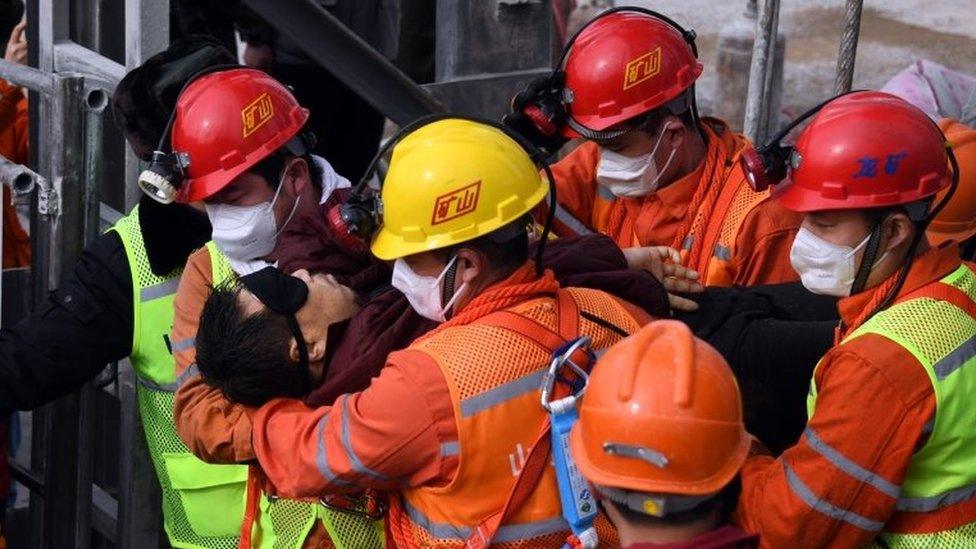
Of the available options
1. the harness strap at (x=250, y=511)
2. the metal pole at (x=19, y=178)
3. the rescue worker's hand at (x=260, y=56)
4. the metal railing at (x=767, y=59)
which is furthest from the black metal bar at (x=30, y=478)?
the metal railing at (x=767, y=59)

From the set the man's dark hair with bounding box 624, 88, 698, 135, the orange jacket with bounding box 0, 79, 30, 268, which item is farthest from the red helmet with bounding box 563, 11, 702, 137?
the orange jacket with bounding box 0, 79, 30, 268

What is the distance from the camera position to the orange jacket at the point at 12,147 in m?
6.35

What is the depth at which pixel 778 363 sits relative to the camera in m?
3.62

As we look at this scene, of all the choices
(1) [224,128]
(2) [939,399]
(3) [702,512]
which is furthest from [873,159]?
(1) [224,128]

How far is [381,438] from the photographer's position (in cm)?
307

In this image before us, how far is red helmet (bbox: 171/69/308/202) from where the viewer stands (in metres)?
4.18

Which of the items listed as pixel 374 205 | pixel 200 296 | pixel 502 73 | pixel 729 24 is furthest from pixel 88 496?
pixel 729 24

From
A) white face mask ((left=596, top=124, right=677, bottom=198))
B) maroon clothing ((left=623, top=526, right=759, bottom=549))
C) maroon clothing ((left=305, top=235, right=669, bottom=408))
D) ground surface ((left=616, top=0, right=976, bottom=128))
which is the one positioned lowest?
ground surface ((left=616, top=0, right=976, bottom=128))

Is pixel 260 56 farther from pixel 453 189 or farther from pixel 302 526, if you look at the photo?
pixel 453 189

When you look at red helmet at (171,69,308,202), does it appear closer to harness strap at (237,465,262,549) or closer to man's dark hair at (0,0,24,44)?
harness strap at (237,465,262,549)

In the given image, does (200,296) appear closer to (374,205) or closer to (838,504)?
(374,205)

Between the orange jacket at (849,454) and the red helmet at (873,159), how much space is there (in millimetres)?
355

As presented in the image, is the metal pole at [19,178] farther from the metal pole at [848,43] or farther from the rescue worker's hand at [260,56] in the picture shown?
the metal pole at [848,43]

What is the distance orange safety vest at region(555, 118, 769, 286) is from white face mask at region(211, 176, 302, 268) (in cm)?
108
